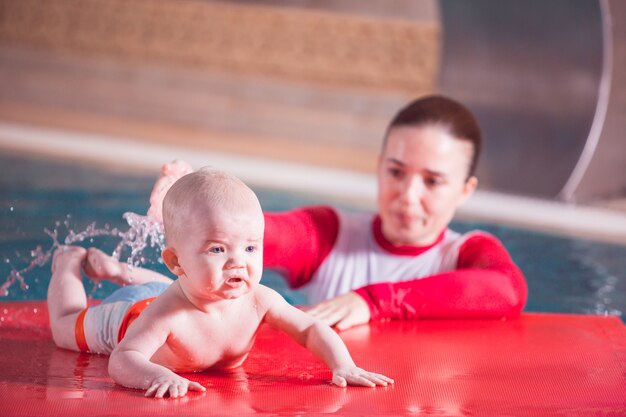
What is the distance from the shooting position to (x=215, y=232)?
6.09ft

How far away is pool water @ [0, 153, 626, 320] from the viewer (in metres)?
3.95

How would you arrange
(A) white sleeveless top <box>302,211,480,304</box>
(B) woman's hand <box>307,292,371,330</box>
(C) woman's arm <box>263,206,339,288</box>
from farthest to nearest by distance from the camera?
(A) white sleeveless top <box>302,211,480,304</box>
(C) woman's arm <box>263,206,339,288</box>
(B) woman's hand <box>307,292,371,330</box>

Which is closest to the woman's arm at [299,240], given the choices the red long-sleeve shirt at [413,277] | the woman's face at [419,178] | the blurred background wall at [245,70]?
the red long-sleeve shirt at [413,277]

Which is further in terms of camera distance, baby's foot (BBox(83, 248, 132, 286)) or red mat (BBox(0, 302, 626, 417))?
baby's foot (BBox(83, 248, 132, 286))

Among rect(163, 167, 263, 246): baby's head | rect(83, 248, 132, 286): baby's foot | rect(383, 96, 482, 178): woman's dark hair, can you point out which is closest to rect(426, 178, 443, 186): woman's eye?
rect(383, 96, 482, 178): woman's dark hair

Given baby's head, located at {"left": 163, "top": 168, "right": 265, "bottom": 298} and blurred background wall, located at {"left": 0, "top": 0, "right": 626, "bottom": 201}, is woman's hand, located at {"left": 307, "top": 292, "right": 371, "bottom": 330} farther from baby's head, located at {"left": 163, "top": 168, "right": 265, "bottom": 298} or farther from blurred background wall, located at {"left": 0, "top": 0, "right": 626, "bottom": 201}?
blurred background wall, located at {"left": 0, "top": 0, "right": 626, "bottom": 201}

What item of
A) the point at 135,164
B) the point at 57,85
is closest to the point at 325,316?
the point at 135,164

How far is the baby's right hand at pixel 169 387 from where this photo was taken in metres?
1.84

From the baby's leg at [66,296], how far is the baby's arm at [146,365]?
35 centimetres

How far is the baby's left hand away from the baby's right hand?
29 centimetres

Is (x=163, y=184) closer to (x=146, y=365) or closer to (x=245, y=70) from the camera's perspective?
(x=146, y=365)

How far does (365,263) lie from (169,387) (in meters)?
1.35

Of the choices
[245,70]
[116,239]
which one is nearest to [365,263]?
[116,239]

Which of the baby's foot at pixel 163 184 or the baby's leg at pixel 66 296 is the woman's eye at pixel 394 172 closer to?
the baby's foot at pixel 163 184
